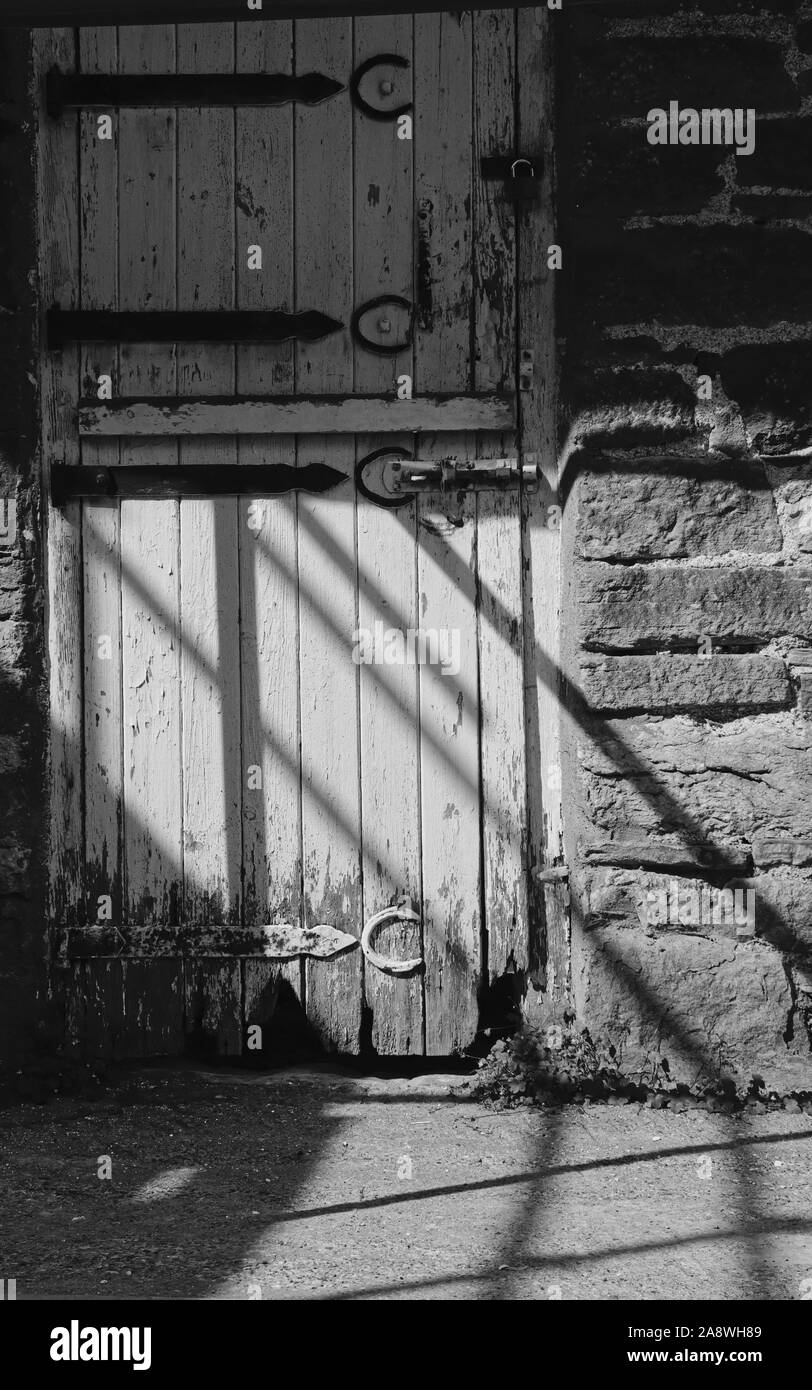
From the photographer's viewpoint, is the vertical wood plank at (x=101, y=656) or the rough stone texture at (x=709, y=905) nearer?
the rough stone texture at (x=709, y=905)

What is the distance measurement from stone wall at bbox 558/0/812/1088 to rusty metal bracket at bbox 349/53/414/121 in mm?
471

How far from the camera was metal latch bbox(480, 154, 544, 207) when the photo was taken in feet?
10.6

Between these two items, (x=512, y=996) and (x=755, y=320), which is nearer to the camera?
(x=755, y=320)

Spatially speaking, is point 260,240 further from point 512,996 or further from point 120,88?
point 512,996

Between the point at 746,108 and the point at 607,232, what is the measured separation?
471 mm

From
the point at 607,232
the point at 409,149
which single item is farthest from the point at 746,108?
the point at 409,149

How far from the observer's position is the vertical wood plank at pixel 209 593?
10.8ft

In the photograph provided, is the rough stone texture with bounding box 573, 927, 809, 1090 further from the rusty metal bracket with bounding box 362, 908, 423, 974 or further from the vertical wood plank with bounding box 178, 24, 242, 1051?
the vertical wood plank with bounding box 178, 24, 242, 1051

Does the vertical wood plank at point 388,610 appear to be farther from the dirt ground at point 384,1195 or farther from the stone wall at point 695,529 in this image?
the stone wall at point 695,529

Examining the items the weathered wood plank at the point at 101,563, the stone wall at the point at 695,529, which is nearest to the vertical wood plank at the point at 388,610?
the stone wall at the point at 695,529

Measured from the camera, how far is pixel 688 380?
308 cm

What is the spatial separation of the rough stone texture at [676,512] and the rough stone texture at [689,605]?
0.20 feet

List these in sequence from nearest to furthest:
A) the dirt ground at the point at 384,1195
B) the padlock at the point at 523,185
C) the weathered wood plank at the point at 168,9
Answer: the dirt ground at the point at 384,1195, the weathered wood plank at the point at 168,9, the padlock at the point at 523,185

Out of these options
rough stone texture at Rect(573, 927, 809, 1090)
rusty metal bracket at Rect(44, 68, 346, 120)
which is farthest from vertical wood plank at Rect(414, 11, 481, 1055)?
rough stone texture at Rect(573, 927, 809, 1090)
